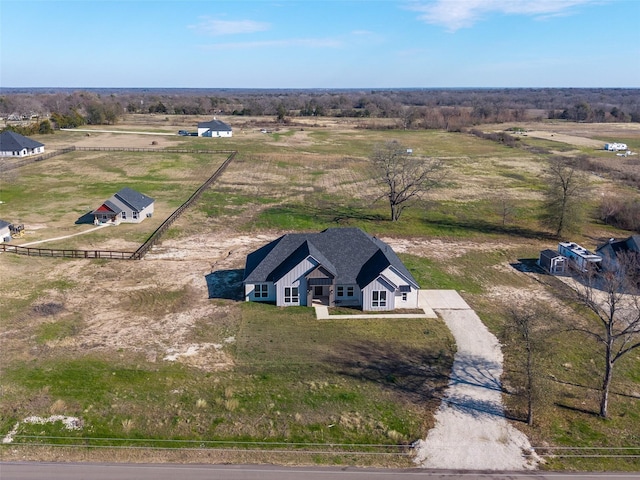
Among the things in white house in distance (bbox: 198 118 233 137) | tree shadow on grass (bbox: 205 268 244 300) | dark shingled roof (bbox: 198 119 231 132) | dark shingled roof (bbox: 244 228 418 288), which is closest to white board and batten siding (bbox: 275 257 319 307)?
dark shingled roof (bbox: 244 228 418 288)

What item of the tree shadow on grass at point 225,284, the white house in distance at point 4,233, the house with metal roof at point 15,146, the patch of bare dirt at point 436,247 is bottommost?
the tree shadow on grass at point 225,284

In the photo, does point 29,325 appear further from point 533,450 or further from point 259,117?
point 259,117

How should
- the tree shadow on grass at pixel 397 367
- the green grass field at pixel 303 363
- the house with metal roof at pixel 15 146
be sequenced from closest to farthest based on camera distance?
the green grass field at pixel 303 363 → the tree shadow on grass at pixel 397 367 → the house with metal roof at pixel 15 146

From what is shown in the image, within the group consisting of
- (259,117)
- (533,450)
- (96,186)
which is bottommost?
(533,450)

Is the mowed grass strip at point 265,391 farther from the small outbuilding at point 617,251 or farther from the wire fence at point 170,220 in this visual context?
the wire fence at point 170,220

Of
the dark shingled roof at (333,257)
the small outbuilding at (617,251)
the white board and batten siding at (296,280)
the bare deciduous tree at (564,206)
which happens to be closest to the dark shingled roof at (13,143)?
the dark shingled roof at (333,257)

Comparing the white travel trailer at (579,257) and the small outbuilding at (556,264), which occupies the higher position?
the white travel trailer at (579,257)

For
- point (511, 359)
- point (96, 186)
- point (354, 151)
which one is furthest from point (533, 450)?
point (354, 151)
